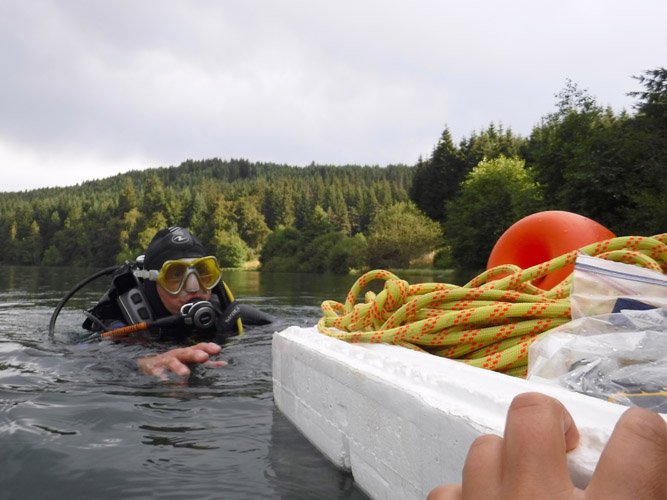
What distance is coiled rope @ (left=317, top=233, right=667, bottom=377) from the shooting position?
5.75 feet

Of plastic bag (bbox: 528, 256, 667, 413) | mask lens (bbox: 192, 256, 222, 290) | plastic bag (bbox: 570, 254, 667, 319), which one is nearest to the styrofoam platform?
plastic bag (bbox: 528, 256, 667, 413)

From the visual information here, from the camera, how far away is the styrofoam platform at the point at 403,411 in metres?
1.10

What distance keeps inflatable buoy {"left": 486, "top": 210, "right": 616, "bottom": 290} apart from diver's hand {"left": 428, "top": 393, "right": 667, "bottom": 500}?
2094mm

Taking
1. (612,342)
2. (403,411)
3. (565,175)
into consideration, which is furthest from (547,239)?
(565,175)

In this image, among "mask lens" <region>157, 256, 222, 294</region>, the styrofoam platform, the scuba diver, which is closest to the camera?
the styrofoam platform

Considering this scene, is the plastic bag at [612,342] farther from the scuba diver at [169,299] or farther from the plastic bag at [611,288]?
the scuba diver at [169,299]

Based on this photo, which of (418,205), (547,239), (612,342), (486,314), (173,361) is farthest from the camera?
(418,205)

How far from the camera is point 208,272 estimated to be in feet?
15.7

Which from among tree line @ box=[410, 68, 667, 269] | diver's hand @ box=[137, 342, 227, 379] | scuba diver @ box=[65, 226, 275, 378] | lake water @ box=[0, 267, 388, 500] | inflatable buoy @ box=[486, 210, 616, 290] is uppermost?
tree line @ box=[410, 68, 667, 269]

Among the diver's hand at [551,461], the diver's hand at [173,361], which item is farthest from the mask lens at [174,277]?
the diver's hand at [551,461]

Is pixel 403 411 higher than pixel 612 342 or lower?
lower

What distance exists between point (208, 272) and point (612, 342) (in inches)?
151

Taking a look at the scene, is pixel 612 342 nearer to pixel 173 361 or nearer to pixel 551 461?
pixel 551 461

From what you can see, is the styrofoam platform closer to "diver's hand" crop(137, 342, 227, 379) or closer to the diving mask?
"diver's hand" crop(137, 342, 227, 379)
